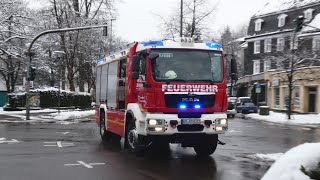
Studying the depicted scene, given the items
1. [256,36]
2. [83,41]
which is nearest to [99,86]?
[83,41]

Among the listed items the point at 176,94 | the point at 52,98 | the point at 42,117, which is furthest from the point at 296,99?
the point at 176,94

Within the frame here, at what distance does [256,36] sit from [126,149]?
171 feet

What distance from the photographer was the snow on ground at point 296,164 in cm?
580

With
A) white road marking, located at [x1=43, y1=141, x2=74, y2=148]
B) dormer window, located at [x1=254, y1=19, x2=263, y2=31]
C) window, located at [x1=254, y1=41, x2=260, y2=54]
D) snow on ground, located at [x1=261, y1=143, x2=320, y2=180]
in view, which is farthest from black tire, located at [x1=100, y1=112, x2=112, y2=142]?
window, located at [x1=254, y1=41, x2=260, y2=54]

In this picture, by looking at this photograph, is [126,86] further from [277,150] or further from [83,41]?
[83,41]

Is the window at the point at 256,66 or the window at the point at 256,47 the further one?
the window at the point at 256,66

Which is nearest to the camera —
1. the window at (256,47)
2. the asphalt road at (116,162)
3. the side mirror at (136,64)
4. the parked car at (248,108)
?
the asphalt road at (116,162)

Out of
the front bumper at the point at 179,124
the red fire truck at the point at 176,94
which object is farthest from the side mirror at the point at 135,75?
the front bumper at the point at 179,124

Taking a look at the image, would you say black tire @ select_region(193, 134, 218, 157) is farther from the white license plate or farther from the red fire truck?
the white license plate

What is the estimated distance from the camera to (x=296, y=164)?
19.5 feet

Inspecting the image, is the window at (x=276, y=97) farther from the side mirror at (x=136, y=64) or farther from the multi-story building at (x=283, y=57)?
the side mirror at (x=136, y=64)

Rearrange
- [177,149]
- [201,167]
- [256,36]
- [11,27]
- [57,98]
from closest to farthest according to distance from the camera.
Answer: [201,167], [177,149], [11,27], [57,98], [256,36]

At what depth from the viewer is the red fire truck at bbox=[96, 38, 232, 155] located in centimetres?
1166

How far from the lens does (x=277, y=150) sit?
1498cm
